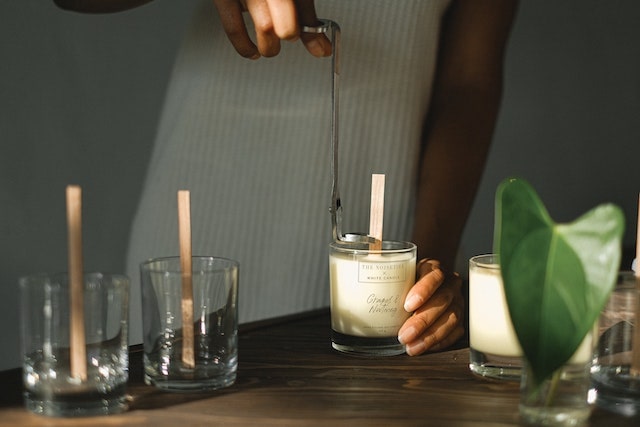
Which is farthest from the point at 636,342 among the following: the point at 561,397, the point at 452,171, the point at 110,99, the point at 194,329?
the point at 110,99

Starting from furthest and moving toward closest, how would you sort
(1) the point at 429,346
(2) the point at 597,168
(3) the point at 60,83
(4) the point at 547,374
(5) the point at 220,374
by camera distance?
(2) the point at 597,168 < (3) the point at 60,83 < (1) the point at 429,346 < (5) the point at 220,374 < (4) the point at 547,374

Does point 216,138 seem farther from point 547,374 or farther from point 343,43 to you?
point 547,374

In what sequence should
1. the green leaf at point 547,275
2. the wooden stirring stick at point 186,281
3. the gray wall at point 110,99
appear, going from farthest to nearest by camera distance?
the gray wall at point 110,99
the wooden stirring stick at point 186,281
the green leaf at point 547,275

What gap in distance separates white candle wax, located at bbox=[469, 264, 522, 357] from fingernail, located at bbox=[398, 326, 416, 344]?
63mm

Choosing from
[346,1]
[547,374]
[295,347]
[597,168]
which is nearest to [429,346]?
[295,347]

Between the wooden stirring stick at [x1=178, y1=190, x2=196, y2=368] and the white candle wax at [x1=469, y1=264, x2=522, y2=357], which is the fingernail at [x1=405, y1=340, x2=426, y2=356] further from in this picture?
the wooden stirring stick at [x1=178, y1=190, x2=196, y2=368]

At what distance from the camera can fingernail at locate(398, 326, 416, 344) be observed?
0.85 m

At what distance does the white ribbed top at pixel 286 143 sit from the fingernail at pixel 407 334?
1.71ft

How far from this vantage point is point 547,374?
63cm

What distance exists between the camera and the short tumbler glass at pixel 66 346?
2.17 ft

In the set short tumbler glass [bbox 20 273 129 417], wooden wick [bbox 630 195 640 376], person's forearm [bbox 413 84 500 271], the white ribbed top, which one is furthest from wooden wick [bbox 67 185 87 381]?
the white ribbed top

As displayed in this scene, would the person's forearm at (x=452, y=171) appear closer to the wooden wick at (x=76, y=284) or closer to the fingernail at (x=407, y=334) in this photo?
the fingernail at (x=407, y=334)

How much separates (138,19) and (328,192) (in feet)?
2.80

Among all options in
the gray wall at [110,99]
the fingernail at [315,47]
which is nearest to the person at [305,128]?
the fingernail at [315,47]
